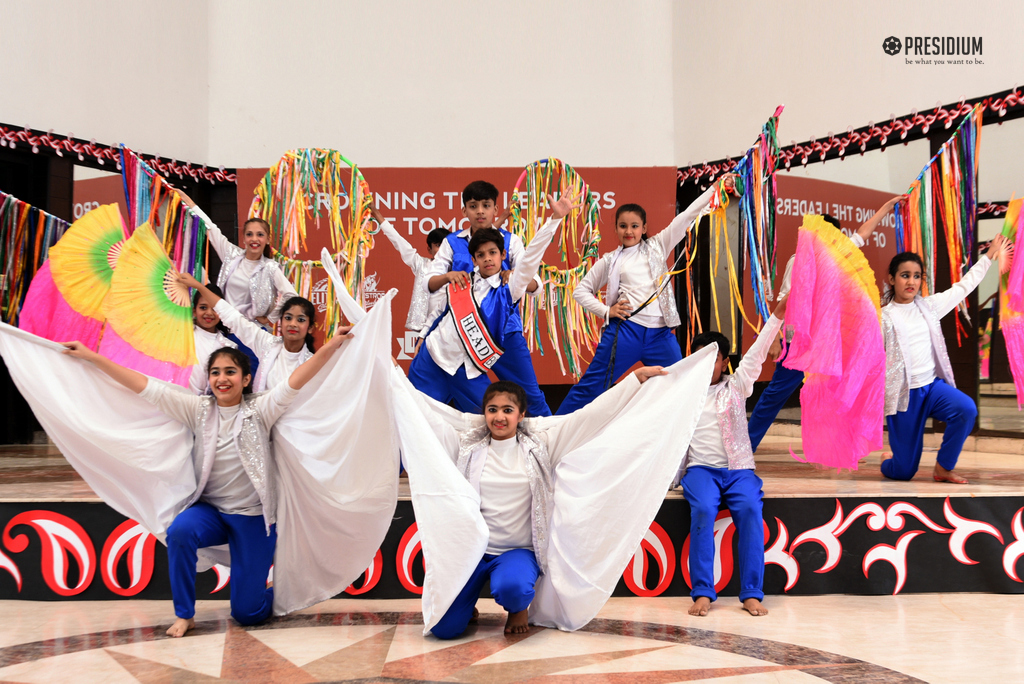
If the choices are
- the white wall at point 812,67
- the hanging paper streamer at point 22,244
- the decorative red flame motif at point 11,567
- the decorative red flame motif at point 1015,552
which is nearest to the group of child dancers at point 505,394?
the decorative red flame motif at point 1015,552

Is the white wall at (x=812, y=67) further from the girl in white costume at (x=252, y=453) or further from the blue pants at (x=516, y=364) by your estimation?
the girl in white costume at (x=252, y=453)

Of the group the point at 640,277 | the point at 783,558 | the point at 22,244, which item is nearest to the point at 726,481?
the point at 783,558

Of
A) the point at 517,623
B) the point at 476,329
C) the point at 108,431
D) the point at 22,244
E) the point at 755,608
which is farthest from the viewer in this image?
the point at 22,244

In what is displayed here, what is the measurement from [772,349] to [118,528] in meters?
2.91

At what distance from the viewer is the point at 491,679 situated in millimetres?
2209

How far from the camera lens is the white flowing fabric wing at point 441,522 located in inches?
97.7

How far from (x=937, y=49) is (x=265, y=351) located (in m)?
4.67

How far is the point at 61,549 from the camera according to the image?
10.5 feet

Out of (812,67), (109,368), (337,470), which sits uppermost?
(812,67)

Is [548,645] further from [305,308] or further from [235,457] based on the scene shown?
[305,308]

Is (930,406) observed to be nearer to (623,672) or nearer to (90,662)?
(623,672)

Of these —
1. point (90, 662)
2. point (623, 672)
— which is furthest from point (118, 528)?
point (623, 672)

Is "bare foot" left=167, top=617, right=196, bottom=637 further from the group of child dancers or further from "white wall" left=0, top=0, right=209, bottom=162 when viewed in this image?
"white wall" left=0, top=0, right=209, bottom=162

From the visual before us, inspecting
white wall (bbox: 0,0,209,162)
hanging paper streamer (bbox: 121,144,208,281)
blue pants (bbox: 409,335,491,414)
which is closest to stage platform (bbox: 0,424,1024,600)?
blue pants (bbox: 409,335,491,414)
